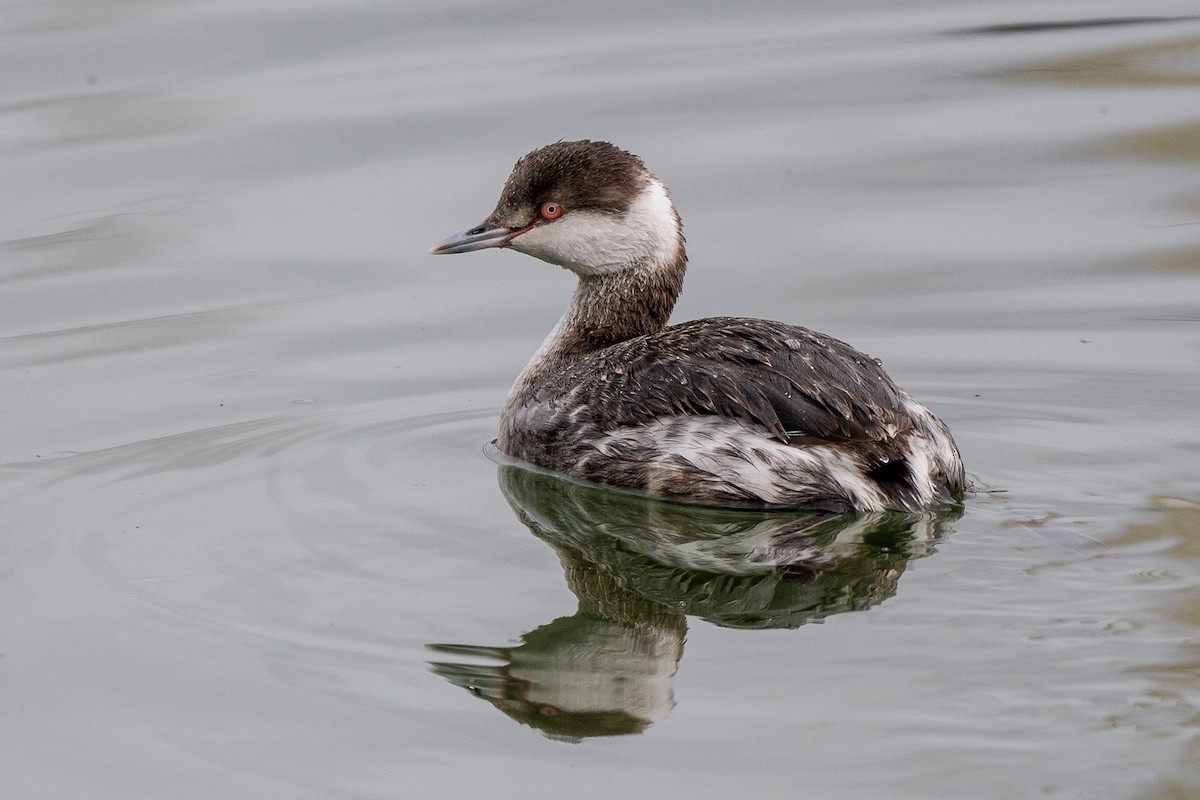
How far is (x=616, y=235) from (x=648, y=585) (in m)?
1.76

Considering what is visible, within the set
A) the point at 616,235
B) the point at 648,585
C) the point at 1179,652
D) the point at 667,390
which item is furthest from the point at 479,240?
the point at 1179,652

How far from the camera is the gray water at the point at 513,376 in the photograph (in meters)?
4.80

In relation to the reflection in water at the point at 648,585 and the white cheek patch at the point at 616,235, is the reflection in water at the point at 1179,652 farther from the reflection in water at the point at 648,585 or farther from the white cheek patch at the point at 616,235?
the white cheek patch at the point at 616,235

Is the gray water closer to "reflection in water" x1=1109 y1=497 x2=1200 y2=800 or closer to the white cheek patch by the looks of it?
"reflection in water" x1=1109 y1=497 x2=1200 y2=800

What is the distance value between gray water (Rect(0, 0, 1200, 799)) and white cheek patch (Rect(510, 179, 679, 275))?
850 mm

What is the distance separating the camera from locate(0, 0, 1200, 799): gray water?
15.7 ft

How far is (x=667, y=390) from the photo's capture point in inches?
249

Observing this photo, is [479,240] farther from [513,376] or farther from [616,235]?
[513,376]

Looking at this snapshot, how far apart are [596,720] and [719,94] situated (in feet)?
22.8

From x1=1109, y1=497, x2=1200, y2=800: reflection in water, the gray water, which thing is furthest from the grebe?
x1=1109, y1=497, x2=1200, y2=800: reflection in water

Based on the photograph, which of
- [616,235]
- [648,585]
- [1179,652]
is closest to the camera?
[1179,652]

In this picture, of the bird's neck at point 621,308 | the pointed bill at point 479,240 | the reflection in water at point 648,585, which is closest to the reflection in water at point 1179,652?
the reflection in water at point 648,585

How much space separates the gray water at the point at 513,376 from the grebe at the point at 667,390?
0.18m

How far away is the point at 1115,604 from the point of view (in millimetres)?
5363
